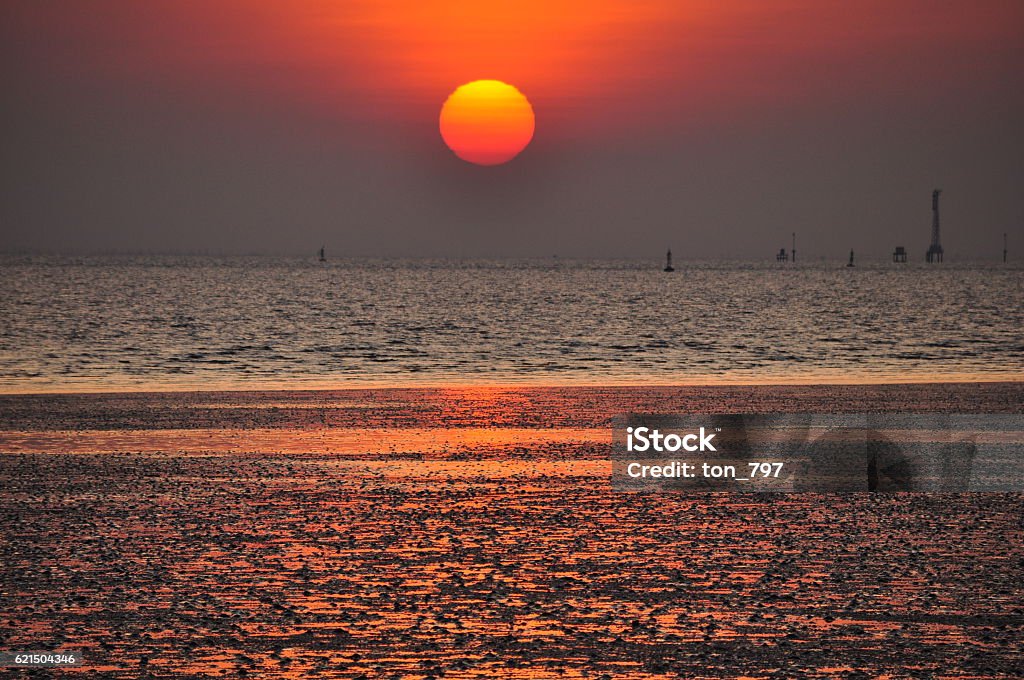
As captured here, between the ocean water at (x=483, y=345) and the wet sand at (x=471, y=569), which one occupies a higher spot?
the wet sand at (x=471, y=569)

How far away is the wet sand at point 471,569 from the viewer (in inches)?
353

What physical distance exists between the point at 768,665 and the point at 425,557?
157 inches

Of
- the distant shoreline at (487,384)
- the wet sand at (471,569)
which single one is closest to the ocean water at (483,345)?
the distant shoreline at (487,384)

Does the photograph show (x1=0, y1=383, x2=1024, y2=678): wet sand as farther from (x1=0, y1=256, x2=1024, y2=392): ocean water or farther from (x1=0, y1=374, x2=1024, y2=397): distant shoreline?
(x1=0, y1=256, x2=1024, y2=392): ocean water

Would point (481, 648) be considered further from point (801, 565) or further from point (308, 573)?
point (801, 565)

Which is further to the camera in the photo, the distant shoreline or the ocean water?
the ocean water

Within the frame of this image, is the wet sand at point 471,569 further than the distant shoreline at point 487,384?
No

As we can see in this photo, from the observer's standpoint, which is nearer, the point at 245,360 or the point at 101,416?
the point at 101,416

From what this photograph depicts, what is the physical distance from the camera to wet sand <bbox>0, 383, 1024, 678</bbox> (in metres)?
8.98

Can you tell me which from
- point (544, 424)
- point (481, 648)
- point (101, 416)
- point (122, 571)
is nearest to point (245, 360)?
point (101, 416)

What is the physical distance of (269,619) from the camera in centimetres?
980

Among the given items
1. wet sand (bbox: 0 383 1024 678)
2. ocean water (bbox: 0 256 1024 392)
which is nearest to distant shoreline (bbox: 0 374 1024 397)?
ocean water (bbox: 0 256 1024 392)

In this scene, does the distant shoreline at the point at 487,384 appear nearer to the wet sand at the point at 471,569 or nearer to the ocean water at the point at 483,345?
the ocean water at the point at 483,345

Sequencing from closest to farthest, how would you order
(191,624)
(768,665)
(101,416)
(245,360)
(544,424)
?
(768,665) < (191,624) < (544,424) < (101,416) < (245,360)
